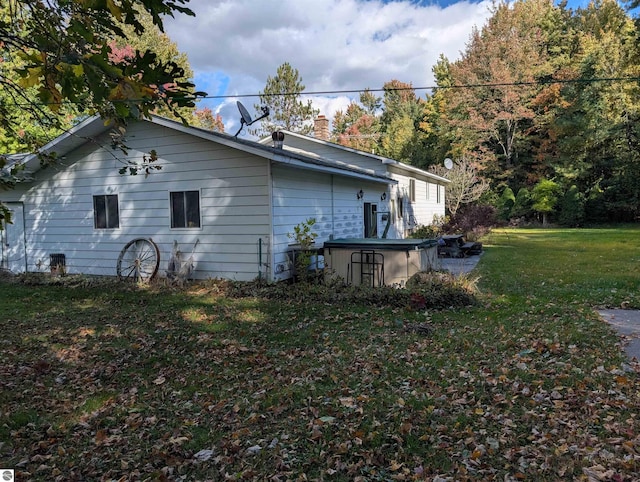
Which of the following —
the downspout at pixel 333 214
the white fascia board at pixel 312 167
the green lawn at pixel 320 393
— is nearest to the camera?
the green lawn at pixel 320 393

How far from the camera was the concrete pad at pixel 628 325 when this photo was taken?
495 centimetres

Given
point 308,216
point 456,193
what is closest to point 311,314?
point 308,216

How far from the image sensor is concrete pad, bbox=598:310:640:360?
4.95m

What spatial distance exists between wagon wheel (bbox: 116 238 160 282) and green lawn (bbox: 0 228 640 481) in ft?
8.60

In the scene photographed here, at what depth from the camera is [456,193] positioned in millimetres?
24969

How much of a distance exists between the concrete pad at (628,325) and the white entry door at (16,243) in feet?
45.2

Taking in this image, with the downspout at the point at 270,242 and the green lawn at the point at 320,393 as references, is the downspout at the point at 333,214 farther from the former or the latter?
the green lawn at the point at 320,393

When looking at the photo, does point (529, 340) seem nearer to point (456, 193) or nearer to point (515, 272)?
point (515, 272)

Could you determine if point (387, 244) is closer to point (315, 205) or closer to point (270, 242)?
point (270, 242)

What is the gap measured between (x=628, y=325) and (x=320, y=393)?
4.69m

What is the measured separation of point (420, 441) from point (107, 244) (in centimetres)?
996

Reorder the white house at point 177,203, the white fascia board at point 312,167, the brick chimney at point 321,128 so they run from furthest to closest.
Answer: the brick chimney at point 321,128
the white house at point 177,203
the white fascia board at point 312,167

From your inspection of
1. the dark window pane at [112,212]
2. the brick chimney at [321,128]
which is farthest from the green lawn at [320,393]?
the brick chimney at [321,128]

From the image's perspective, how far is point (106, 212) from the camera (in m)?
10.9
